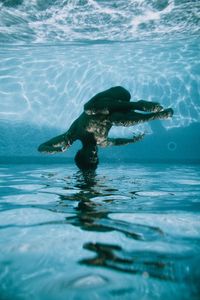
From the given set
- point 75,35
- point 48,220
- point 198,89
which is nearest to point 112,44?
point 75,35

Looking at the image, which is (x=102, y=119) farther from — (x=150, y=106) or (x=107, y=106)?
(x=150, y=106)

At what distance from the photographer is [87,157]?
19.1 feet

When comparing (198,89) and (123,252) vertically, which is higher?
(198,89)

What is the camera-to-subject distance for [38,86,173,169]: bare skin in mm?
4203

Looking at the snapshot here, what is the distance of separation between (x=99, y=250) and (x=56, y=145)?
12.8 feet

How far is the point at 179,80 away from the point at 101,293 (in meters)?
17.6

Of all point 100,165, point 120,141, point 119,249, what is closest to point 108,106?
point 120,141

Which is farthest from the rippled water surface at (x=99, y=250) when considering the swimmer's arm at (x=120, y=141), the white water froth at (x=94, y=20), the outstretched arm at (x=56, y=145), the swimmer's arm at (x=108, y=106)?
the white water froth at (x=94, y=20)

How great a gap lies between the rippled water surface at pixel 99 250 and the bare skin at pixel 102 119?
148 centimetres

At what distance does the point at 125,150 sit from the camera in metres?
17.9

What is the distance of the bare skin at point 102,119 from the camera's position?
4.20 metres

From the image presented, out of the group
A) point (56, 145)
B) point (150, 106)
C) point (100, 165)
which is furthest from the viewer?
point (100, 165)

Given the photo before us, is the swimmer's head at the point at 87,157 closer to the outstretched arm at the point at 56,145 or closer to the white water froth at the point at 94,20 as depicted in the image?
the outstretched arm at the point at 56,145

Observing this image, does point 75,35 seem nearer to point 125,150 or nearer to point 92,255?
point 125,150
